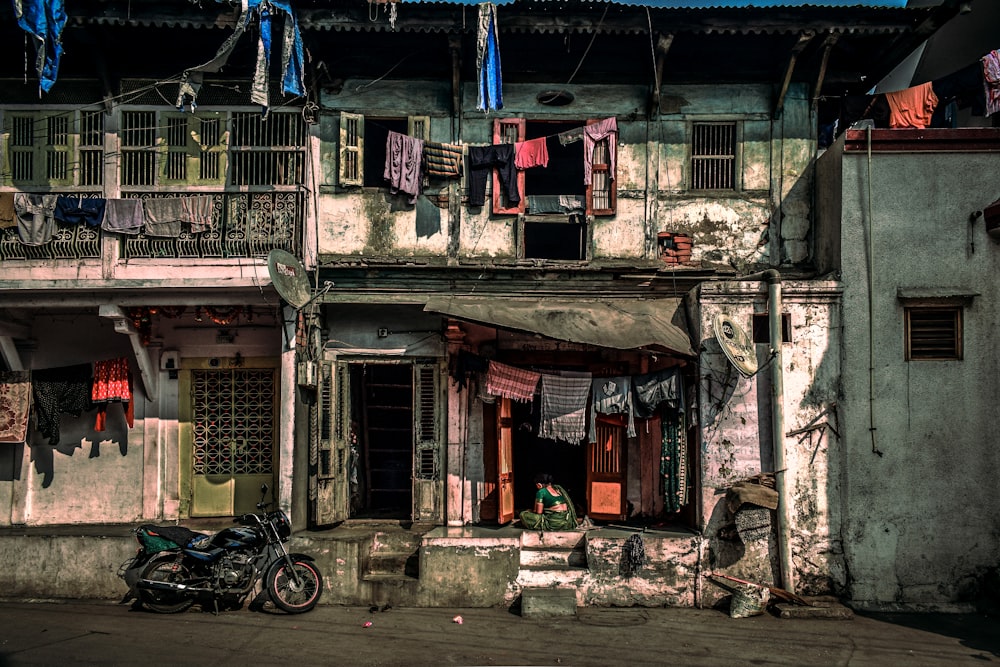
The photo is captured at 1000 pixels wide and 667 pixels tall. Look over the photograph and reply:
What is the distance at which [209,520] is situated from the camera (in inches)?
442

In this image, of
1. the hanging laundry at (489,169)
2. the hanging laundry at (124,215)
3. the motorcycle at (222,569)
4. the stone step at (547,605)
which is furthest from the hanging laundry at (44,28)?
the stone step at (547,605)

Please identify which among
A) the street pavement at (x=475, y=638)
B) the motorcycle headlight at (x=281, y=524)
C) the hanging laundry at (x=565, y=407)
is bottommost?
the street pavement at (x=475, y=638)

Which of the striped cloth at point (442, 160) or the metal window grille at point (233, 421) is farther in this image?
the metal window grille at point (233, 421)

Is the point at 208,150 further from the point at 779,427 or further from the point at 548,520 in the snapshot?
the point at 779,427

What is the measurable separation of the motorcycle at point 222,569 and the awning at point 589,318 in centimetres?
355

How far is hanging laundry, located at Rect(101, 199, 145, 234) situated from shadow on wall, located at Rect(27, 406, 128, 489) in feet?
10.1

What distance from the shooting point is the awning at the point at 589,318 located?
9.13 metres

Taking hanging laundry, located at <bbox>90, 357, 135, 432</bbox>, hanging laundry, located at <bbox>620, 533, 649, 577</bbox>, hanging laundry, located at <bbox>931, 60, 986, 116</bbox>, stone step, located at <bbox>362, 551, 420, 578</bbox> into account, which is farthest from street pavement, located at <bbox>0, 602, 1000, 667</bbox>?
hanging laundry, located at <bbox>931, 60, 986, 116</bbox>

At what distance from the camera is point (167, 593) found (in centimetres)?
878

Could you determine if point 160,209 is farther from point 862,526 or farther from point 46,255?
point 862,526

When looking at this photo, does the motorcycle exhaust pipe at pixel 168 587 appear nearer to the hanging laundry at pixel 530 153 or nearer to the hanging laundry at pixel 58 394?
the hanging laundry at pixel 58 394

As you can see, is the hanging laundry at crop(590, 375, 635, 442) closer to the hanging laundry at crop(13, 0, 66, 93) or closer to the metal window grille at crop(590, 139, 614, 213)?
the metal window grille at crop(590, 139, 614, 213)

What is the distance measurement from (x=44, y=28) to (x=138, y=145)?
5.88 feet

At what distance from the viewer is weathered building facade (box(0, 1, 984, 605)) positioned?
31.8 ft
